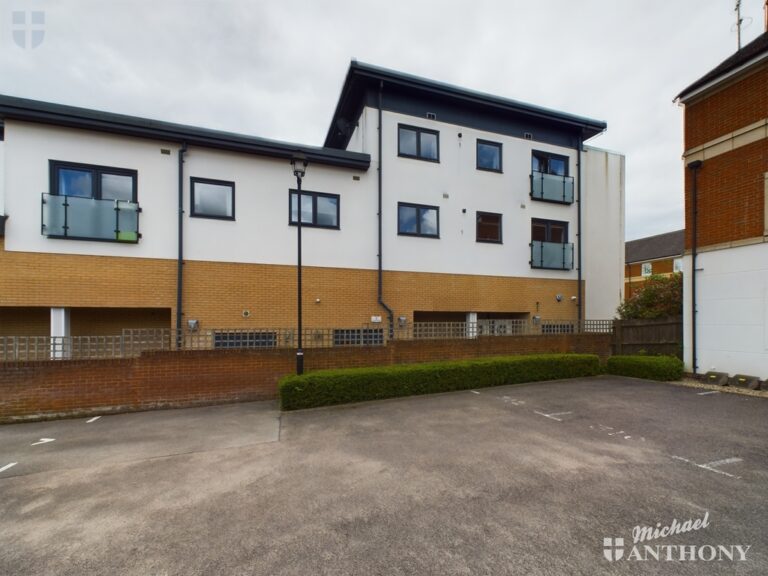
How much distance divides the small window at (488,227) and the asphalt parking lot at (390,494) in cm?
722

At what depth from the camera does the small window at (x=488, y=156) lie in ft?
40.7

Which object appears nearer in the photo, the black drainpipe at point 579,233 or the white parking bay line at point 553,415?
the white parking bay line at point 553,415

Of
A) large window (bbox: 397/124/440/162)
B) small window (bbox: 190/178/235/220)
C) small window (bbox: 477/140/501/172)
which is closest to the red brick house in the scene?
small window (bbox: 477/140/501/172)

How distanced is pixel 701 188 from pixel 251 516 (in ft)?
43.7

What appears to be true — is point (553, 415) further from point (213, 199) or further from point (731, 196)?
point (213, 199)

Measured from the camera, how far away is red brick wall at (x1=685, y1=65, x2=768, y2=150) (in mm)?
8461

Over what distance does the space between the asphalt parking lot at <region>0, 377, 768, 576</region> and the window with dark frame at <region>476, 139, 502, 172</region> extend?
9.12 m

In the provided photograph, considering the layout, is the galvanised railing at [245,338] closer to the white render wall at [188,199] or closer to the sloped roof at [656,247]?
the white render wall at [188,199]

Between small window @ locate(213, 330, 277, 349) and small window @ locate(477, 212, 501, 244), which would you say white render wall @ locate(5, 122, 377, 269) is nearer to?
small window @ locate(213, 330, 277, 349)

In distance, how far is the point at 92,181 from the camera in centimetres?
867

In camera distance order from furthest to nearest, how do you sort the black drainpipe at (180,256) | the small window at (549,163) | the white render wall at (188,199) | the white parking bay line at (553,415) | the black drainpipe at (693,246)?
the small window at (549,163) → the black drainpipe at (693,246) → the black drainpipe at (180,256) → the white render wall at (188,199) → the white parking bay line at (553,415)

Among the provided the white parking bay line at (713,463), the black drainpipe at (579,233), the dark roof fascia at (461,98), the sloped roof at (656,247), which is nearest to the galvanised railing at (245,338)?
the black drainpipe at (579,233)

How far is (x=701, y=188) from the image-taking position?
32.0 feet

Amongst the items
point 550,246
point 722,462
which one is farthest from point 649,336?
point 722,462
